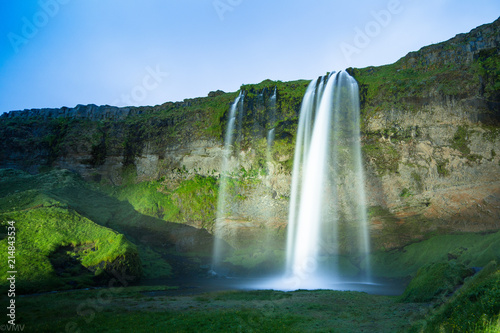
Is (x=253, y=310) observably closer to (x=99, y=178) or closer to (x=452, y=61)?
(x=452, y=61)

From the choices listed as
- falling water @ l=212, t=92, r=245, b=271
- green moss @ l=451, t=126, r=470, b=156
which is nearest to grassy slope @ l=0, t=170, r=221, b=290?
falling water @ l=212, t=92, r=245, b=271

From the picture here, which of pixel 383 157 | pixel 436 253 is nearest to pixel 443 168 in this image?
pixel 383 157

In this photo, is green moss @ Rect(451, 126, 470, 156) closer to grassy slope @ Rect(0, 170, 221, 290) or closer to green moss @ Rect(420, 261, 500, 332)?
green moss @ Rect(420, 261, 500, 332)

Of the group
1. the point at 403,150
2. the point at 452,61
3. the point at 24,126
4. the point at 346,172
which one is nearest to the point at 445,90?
the point at 452,61

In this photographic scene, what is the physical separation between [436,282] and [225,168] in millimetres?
29238

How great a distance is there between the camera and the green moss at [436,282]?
16297 millimetres

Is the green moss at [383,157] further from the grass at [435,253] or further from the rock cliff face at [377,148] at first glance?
the grass at [435,253]

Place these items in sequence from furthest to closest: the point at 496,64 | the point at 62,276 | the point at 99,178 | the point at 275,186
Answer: the point at 99,178, the point at 275,186, the point at 496,64, the point at 62,276

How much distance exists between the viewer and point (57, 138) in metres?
51.5

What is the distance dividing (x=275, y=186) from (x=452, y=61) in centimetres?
2426

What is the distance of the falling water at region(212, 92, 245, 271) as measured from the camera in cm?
3941

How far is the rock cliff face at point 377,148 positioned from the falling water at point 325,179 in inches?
52.7

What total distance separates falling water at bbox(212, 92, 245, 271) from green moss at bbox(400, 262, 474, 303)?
2471 centimetres

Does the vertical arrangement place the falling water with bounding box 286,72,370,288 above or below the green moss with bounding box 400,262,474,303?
above
